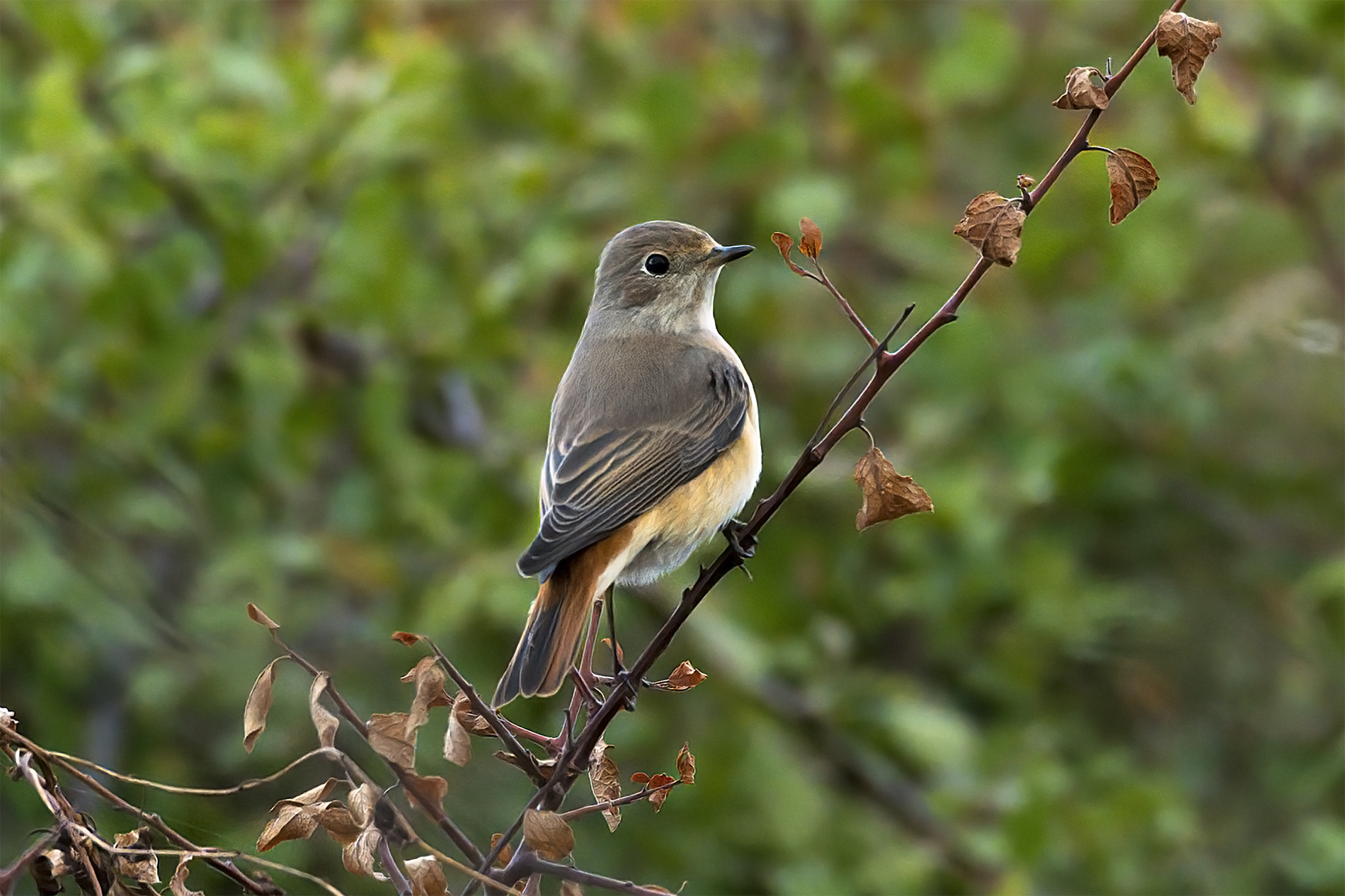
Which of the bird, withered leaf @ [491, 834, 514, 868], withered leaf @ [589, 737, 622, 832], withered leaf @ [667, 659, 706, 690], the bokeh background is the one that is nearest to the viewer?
withered leaf @ [491, 834, 514, 868]

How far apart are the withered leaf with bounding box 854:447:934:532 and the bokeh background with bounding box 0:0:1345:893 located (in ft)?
5.50

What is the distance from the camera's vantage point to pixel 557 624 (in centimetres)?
277

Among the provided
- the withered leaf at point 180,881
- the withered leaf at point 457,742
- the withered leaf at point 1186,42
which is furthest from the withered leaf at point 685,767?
the withered leaf at point 1186,42

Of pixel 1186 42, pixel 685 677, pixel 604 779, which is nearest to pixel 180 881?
pixel 604 779

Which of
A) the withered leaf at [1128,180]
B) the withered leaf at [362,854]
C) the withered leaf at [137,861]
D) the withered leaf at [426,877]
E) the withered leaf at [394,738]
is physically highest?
the withered leaf at [1128,180]

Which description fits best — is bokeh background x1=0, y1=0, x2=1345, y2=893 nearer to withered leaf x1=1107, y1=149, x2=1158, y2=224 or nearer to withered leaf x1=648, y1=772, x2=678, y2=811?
withered leaf x1=648, y1=772, x2=678, y2=811

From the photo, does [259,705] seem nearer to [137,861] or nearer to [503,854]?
→ [137,861]

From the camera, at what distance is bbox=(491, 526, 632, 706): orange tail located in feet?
8.47

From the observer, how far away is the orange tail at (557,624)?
102 inches

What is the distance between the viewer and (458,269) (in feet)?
18.0

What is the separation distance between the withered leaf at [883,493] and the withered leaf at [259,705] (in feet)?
2.52

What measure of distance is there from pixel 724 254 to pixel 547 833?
221cm

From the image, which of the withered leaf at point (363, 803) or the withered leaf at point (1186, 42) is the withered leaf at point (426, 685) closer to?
the withered leaf at point (363, 803)

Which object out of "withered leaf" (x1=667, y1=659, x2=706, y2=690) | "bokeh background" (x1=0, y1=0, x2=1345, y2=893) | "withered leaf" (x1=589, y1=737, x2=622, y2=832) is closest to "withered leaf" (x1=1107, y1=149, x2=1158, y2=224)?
"withered leaf" (x1=667, y1=659, x2=706, y2=690)
